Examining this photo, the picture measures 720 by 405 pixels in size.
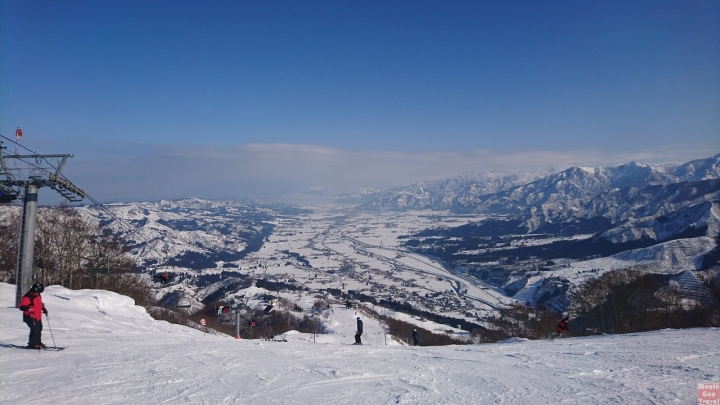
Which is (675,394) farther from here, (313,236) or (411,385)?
(313,236)

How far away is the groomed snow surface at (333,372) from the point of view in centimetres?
666

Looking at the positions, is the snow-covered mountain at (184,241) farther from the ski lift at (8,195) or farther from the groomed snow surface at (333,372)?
the groomed snow surface at (333,372)

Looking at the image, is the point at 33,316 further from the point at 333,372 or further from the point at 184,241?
the point at 184,241

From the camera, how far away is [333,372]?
862 cm

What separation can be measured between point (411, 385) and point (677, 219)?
158587 mm

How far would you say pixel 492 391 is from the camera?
7.16 m
